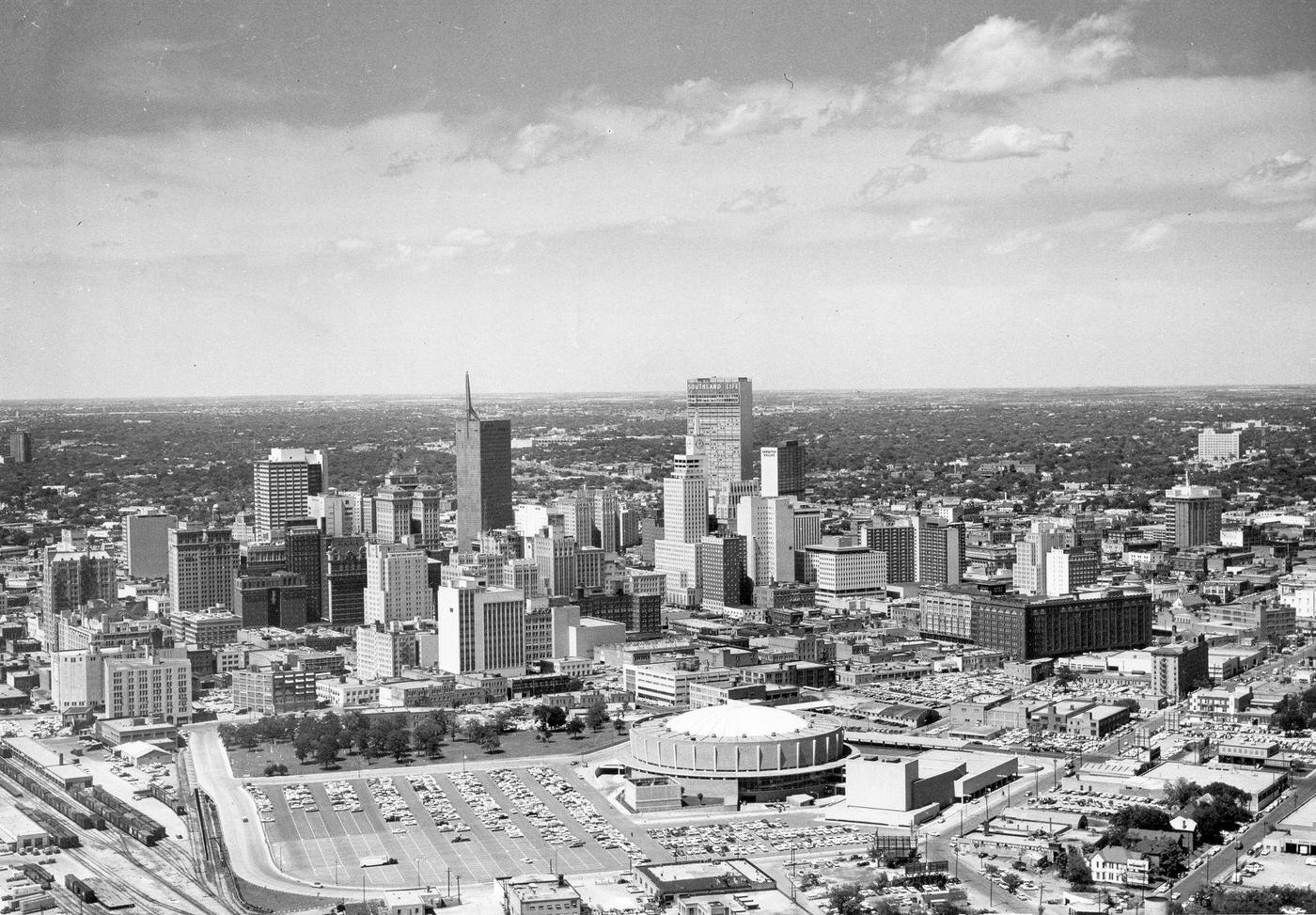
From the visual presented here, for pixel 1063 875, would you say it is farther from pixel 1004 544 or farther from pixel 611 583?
pixel 1004 544

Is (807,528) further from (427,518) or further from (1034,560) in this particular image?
(427,518)

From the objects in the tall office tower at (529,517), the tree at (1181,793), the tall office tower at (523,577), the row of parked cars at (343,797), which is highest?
the tall office tower at (529,517)

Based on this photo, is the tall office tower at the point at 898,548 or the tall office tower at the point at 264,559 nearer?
the tall office tower at the point at 264,559

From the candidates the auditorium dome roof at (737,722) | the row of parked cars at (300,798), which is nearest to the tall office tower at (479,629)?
the auditorium dome roof at (737,722)

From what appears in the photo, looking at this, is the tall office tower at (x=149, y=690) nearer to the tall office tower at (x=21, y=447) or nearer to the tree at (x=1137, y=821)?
the tall office tower at (x=21, y=447)

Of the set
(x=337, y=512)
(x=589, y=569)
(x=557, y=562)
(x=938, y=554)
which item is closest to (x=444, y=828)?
(x=557, y=562)

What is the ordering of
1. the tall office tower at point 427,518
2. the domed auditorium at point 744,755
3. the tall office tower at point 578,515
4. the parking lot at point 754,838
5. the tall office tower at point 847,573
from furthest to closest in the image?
the tall office tower at point 578,515 → the tall office tower at point 427,518 → the tall office tower at point 847,573 → the domed auditorium at point 744,755 → the parking lot at point 754,838

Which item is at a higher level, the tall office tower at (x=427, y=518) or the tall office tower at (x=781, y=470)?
the tall office tower at (x=781, y=470)

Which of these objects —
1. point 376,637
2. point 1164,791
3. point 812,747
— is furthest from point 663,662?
point 1164,791
